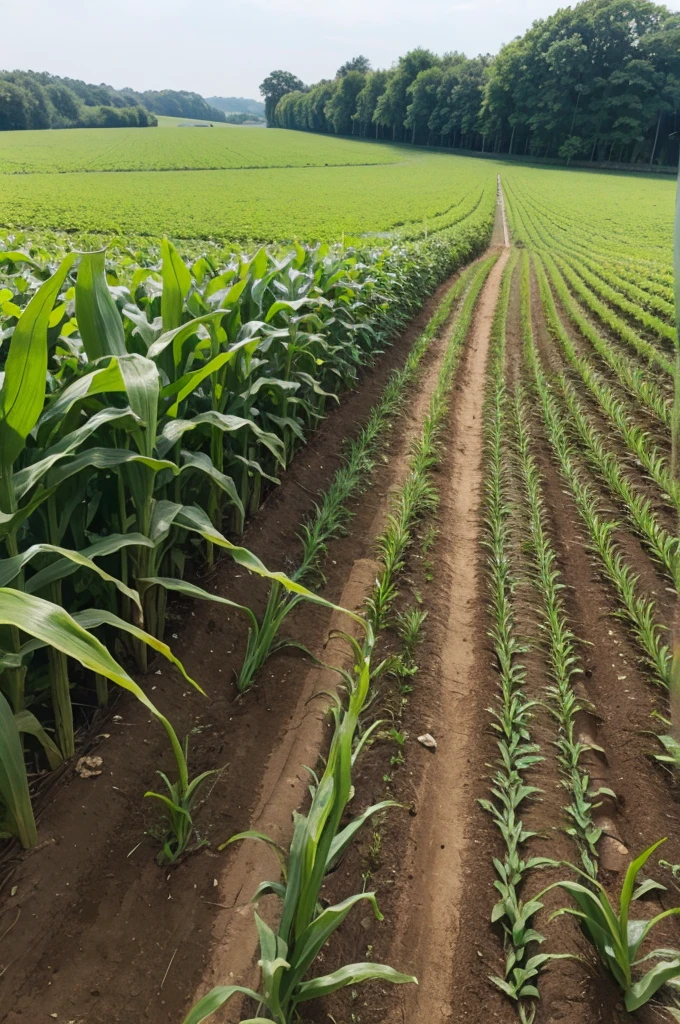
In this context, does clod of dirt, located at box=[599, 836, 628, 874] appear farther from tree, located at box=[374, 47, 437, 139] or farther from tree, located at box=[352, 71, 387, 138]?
tree, located at box=[352, 71, 387, 138]

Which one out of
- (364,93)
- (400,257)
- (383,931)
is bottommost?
(383,931)

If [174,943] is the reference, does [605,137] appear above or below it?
above

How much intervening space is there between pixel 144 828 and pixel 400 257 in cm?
1036

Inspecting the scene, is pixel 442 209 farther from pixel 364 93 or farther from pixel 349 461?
pixel 364 93

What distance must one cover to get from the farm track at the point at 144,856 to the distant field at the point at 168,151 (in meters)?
49.5

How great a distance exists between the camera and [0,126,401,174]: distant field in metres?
47.1

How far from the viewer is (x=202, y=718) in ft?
9.00

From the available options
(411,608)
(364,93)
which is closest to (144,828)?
(411,608)

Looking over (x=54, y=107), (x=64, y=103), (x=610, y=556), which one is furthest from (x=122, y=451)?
(x=64, y=103)

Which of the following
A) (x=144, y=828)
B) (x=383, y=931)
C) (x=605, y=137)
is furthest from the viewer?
(x=605, y=137)

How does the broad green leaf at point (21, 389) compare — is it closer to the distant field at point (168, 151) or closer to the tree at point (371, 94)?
the distant field at point (168, 151)

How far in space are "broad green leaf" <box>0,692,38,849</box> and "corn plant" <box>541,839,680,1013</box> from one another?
1.62 m

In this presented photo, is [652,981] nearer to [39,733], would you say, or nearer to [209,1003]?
[209,1003]

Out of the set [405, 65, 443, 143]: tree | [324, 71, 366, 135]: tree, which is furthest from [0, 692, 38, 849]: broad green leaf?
[324, 71, 366, 135]: tree
